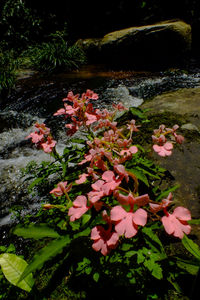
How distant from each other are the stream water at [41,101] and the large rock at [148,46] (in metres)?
0.89

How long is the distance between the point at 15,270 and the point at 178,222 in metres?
1.07

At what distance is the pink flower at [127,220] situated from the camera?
739mm

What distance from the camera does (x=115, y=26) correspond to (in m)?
9.98

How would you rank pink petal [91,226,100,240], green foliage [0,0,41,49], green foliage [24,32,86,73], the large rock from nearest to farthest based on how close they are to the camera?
1. pink petal [91,226,100,240]
2. the large rock
3. green foliage [24,32,86,73]
4. green foliage [0,0,41,49]

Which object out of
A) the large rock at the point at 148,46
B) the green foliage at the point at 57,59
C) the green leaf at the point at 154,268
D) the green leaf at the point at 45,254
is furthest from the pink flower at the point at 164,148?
the green foliage at the point at 57,59

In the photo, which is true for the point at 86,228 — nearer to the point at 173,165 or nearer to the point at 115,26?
the point at 173,165

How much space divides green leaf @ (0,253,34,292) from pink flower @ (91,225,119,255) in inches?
26.5

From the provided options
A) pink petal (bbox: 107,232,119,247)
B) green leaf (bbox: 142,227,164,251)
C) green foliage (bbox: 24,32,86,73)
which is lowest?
green leaf (bbox: 142,227,164,251)

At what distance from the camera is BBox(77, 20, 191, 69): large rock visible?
6.04m

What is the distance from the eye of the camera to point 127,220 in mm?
764

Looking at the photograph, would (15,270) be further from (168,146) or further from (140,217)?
(168,146)

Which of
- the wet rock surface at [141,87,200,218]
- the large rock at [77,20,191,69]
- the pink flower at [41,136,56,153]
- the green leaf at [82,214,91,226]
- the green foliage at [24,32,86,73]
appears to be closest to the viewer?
the green leaf at [82,214,91,226]

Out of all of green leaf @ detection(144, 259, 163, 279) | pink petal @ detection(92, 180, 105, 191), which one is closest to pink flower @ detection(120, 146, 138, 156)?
pink petal @ detection(92, 180, 105, 191)

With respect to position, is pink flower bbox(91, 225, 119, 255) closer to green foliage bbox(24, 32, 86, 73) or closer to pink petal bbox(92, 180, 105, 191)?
pink petal bbox(92, 180, 105, 191)
